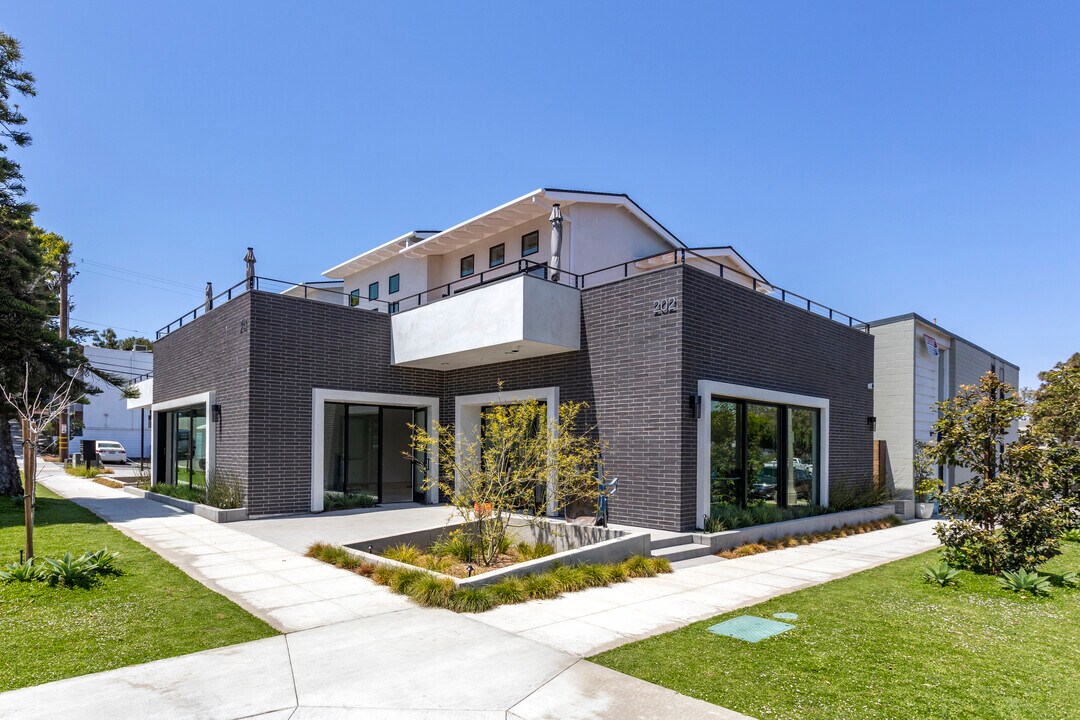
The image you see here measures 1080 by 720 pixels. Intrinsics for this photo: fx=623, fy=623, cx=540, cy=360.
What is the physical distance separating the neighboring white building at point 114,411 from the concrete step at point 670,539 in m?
39.8

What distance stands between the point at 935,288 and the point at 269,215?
2365cm

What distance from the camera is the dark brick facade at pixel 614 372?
12031 mm

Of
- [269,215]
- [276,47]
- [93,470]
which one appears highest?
[276,47]

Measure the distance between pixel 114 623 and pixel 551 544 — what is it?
21.4ft

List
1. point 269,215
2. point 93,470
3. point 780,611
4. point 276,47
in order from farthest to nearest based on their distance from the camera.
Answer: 1. point 93,470
2. point 269,215
3. point 276,47
4. point 780,611

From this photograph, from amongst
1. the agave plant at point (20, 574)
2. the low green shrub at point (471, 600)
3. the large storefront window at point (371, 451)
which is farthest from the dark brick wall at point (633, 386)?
the agave plant at point (20, 574)

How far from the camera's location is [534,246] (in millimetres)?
17844

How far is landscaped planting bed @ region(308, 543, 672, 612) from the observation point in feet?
23.3

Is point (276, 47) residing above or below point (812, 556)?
above

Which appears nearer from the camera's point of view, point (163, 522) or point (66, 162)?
point (163, 522)

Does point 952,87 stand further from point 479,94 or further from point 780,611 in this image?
point 780,611

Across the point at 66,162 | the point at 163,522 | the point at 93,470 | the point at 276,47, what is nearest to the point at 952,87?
the point at 276,47

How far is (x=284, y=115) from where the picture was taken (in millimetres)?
15820

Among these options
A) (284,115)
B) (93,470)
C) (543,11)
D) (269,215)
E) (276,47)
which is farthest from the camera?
(93,470)
